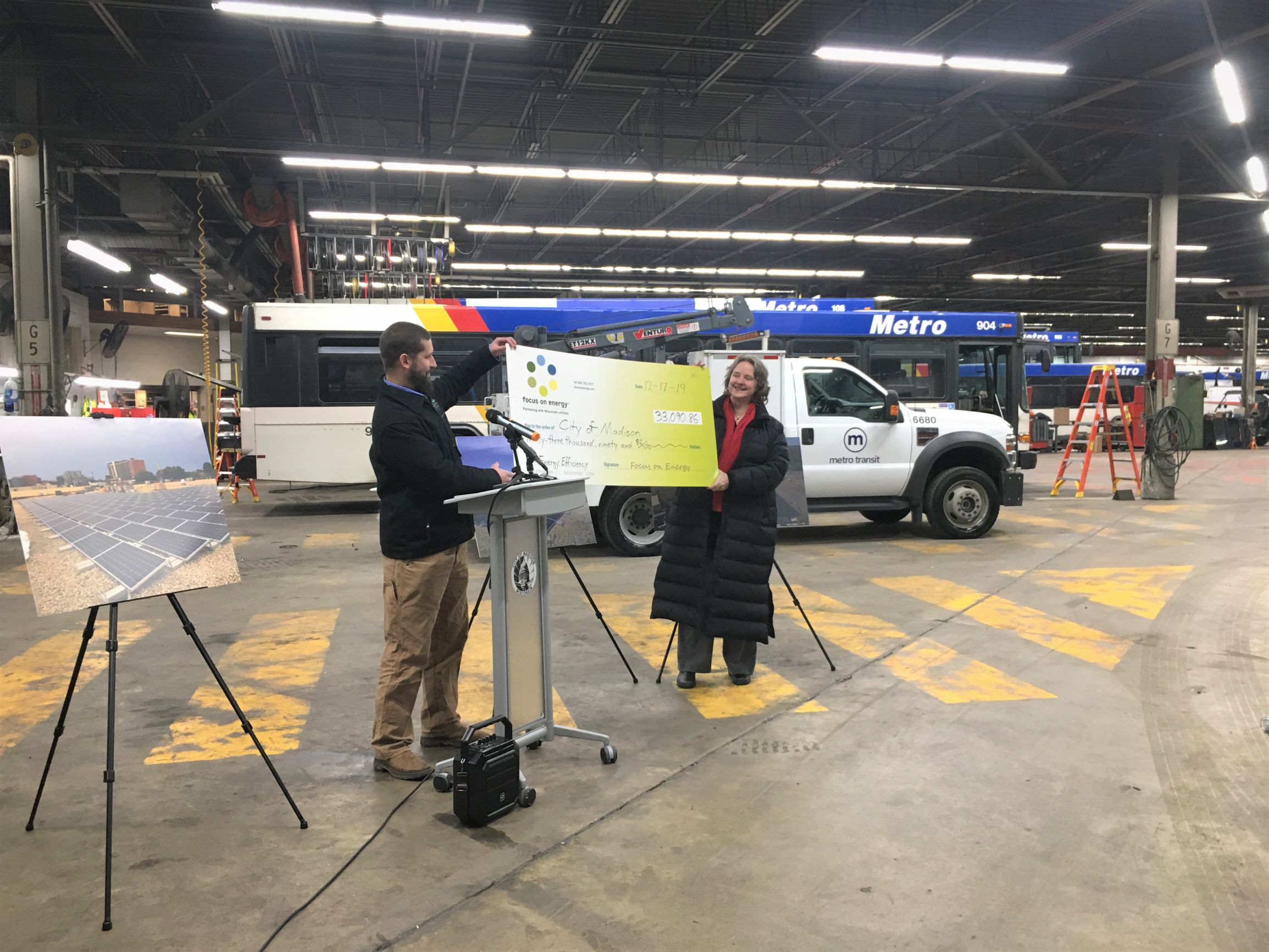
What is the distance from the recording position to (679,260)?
27734 millimetres

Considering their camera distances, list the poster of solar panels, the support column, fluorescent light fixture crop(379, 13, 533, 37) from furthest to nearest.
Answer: the support column < fluorescent light fixture crop(379, 13, 533, 37) < the poster of solar panels

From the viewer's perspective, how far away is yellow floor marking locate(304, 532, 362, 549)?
10.4m

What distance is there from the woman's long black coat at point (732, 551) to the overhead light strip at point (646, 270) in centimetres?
2010

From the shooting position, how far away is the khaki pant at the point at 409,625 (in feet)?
11.8

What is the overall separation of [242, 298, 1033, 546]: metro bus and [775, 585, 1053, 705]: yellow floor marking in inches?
232

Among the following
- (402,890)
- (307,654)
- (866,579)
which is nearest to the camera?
(402,890)

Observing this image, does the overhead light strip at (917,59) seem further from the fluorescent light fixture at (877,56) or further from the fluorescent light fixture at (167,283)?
the fluorescent light fixture at (167,283)

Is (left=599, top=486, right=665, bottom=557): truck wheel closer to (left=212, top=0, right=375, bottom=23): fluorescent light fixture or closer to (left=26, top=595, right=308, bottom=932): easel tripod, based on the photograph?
(left=212, top=0, right=375, bottom=23): fluorescent light fixture

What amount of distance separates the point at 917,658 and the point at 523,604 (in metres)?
2.87

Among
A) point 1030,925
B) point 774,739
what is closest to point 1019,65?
point 774,739

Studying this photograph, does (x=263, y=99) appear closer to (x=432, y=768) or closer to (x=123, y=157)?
(x=123, y=157)

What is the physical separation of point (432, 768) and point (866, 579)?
16.9 ft

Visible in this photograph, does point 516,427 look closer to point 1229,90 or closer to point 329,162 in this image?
point 1229,90

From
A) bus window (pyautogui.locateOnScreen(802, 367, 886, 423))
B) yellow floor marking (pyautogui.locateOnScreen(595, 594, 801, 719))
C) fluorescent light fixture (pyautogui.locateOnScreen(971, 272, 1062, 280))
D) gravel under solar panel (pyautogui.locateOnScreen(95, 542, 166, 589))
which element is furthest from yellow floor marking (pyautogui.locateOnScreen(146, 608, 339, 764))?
fluorescent light fixture (pyautogui.locateOnScreen(971, 272, 1062, 280))
